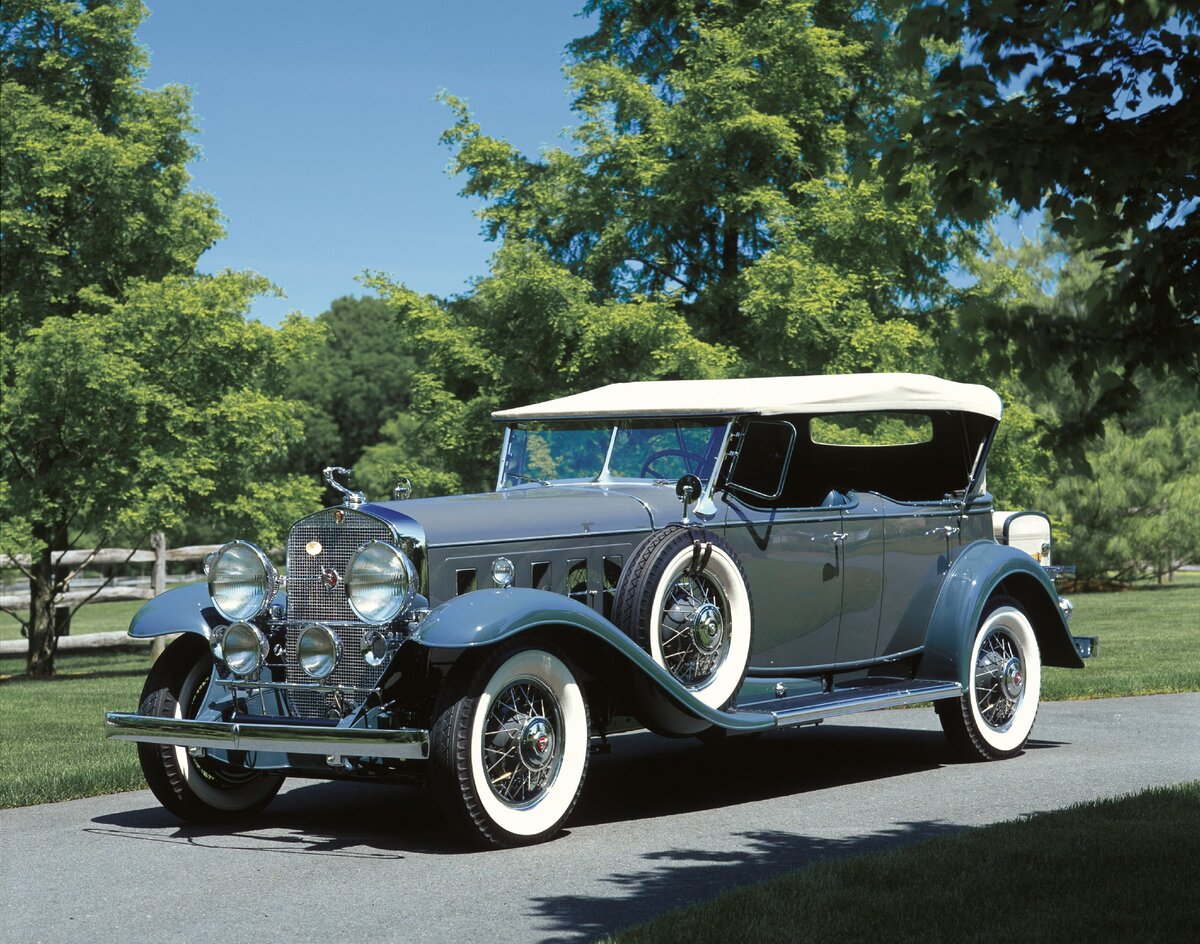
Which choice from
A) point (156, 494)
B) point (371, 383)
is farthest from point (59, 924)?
point (371, 383)

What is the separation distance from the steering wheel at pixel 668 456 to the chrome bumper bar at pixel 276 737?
2521 millimetres

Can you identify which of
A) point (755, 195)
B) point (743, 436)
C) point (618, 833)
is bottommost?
point (618, 833)

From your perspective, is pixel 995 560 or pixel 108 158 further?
pixel 108 158

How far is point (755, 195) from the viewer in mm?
19609

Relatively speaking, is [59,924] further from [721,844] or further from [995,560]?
[995,560]

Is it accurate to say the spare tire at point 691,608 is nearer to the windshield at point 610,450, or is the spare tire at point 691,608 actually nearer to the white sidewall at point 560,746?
the white sidewall at point 560,746

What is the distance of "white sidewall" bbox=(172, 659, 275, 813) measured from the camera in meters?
7.35

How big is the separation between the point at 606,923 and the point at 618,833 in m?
1.82

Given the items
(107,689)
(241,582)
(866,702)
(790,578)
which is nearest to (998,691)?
(866,702)

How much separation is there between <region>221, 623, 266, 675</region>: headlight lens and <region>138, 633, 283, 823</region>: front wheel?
1.12 ft

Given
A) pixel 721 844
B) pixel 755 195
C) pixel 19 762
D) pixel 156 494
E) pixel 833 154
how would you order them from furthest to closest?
pixel 833 154, pixel 755 195, pixel 156 494, pixel 19 762, pixel 721 844

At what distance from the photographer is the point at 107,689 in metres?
15.6

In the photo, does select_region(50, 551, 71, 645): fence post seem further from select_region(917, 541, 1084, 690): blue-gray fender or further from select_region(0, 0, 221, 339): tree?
select_region(917, 541, 1084, 690): blue-gray fender

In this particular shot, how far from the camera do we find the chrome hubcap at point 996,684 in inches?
365
